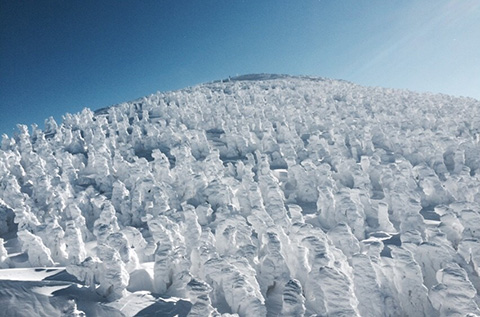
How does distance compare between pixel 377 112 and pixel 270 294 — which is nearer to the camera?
pixel 270 294

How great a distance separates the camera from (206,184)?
2750cm

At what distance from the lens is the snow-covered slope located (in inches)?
493

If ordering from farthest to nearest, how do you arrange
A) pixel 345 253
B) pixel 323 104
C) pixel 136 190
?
pixel 323 104 → pixel 136 190 → pixel 345 253

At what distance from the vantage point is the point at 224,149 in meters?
40.7

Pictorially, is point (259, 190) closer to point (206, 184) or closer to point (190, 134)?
point (206, 184)

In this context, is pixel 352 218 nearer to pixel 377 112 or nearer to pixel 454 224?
pixel 454 224

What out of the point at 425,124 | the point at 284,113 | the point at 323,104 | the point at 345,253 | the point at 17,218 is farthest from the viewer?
the point at 323,104

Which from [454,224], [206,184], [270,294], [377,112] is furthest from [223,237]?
[377,112]

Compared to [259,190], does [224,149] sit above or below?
above

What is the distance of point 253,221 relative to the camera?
66.0ft

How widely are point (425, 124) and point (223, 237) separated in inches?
1673

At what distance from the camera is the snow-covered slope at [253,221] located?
1253 centimetres

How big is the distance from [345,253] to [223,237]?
6.54 meters

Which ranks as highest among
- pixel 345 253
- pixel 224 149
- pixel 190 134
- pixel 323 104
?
pixel 323 104
